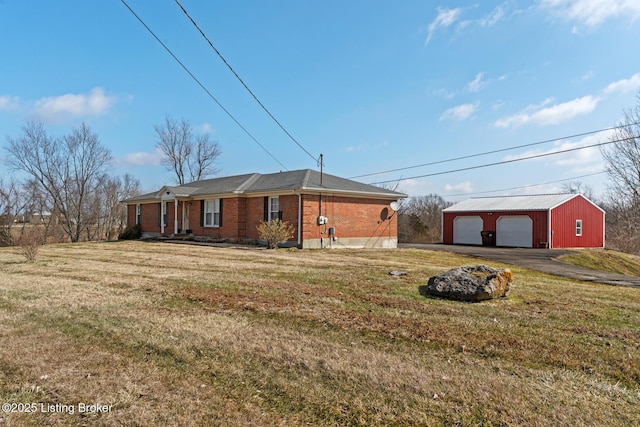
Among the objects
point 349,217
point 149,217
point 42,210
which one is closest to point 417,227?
point 349,217

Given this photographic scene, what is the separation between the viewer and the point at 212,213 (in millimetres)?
21188

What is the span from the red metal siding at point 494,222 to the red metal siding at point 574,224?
1.96 feet

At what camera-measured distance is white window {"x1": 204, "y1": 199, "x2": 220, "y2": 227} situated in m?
20.8

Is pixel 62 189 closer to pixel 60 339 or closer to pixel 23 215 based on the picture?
pixel 23 215

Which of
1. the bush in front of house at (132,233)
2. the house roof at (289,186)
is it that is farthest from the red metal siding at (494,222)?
the bush in front of house at (132,233)

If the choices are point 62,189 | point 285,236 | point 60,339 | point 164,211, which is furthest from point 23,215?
point 60,339

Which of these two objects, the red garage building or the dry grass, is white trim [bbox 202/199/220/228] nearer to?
the dry grass

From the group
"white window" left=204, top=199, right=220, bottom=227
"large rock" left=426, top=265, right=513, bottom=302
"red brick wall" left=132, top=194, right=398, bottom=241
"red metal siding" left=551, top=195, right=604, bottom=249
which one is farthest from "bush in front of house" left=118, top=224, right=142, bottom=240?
"red metal siding" left=551, top=195, right=604, bottom=249

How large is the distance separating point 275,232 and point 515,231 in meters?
18.2

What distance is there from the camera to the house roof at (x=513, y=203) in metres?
25.6

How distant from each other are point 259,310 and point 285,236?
11.2 meters

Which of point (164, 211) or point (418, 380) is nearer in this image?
point (418, 380)

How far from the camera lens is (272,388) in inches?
124

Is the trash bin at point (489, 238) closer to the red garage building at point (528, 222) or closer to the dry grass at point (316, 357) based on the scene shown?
the red garage building at point (528, 222)
